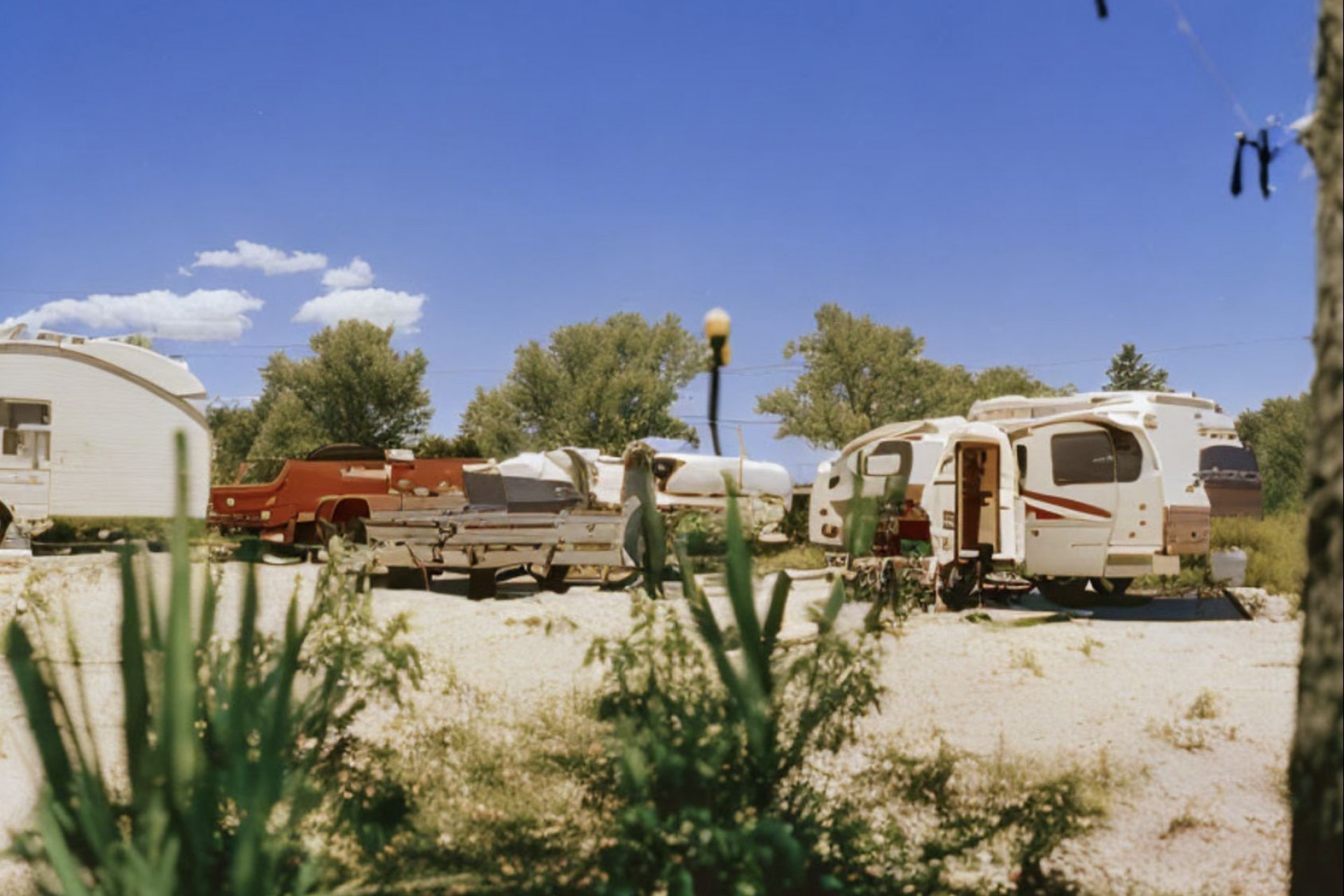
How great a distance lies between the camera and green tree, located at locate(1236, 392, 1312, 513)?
930 inches

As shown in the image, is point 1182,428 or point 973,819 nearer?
point 973,819

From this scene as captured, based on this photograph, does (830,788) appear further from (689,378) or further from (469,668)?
(689,378)

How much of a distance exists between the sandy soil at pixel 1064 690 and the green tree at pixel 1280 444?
1346 centimetres

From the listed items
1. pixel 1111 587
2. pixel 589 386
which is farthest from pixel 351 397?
pixel 1111 587

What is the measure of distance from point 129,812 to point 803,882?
1.77 m

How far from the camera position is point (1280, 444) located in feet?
165

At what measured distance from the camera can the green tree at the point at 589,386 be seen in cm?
4466

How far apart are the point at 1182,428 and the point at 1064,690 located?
314 inches

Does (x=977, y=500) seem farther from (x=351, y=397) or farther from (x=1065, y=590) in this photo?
(x=351, y=397)

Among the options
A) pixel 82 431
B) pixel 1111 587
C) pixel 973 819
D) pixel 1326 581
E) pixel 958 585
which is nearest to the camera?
pixel 1326 581

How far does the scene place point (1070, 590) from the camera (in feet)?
42.1

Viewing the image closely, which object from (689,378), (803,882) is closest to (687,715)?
(803,882)

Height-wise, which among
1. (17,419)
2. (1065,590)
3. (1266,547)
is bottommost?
(1065,590)

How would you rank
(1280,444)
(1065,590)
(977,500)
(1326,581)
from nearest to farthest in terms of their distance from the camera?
(1326,581)
(977,500)
(1065,590)
(1280,444)
